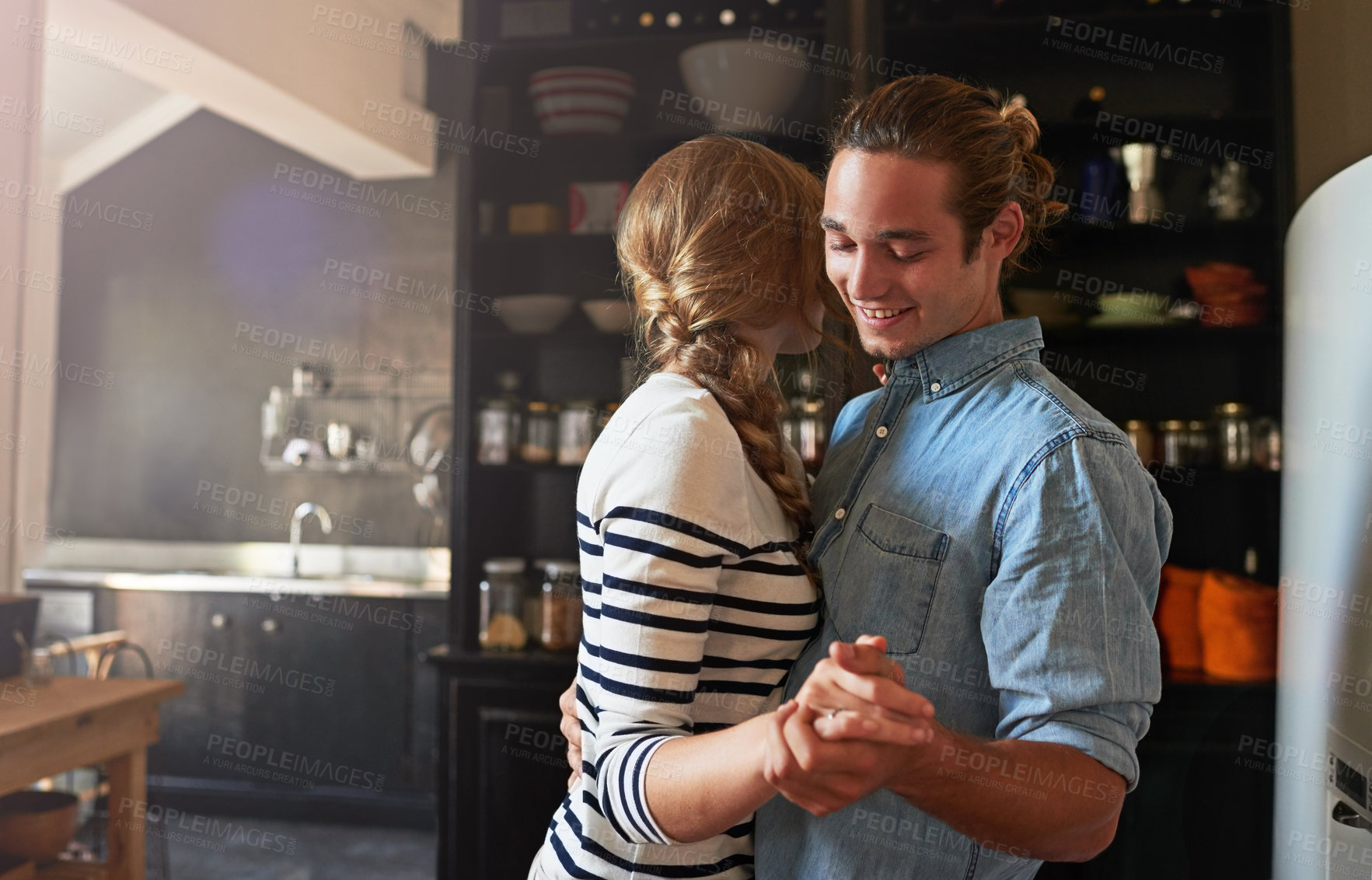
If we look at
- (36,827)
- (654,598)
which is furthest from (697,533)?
(36,827)

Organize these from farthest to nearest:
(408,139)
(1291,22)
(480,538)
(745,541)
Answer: (408,139) < (480,538) < (1291,22) < (745,541)

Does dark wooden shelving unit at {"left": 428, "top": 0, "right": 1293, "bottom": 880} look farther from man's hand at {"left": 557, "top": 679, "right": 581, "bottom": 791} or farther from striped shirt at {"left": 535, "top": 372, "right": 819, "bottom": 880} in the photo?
striped shirt at {"left": 535, "top": 372, "right": 819, "bottom": 880}

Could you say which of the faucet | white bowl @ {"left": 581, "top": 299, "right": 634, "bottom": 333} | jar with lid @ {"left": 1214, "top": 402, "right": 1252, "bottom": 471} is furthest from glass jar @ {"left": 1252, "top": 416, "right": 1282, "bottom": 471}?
the faucet

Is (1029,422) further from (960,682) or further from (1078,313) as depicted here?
(1078,313)

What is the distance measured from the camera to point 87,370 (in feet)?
16.1

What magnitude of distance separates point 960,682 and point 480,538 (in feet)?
7.54

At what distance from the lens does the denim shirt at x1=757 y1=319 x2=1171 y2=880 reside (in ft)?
2.93

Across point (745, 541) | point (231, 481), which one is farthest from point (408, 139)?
point (745, 541)

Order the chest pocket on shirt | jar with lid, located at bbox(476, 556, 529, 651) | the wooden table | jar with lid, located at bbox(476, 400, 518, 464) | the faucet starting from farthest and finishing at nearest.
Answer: the faucet < jar with lid, located at bbox(476, 400, 518, 464) < jar with lid, located at bbox(476, 556, 529, 651) < the wooden table < the chest pocket on shirt

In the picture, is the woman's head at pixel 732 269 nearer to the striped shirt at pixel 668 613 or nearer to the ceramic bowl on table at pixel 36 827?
the striped shirt at pixel 668 613

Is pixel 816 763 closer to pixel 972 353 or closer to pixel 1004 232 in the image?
pixel 972 353

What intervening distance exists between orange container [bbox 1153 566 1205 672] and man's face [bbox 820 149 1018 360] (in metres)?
1.83

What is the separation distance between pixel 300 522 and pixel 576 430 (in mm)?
2226

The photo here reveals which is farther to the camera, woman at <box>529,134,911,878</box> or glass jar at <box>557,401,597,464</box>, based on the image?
glass jar at <box>557,401,597,464</box>
